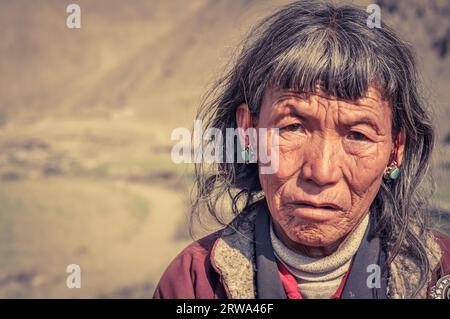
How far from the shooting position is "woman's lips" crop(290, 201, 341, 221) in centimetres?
224

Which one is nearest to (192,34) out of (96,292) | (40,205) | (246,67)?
(40,205)

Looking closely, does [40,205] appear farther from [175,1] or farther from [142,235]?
[175,1]

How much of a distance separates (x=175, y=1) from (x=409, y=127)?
96.5 ft

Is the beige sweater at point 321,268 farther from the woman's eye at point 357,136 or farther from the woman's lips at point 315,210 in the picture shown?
the woman's eye at point 357,136

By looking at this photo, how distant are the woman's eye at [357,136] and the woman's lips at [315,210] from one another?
0.65 ft

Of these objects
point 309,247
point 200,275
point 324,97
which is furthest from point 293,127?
point 200,275

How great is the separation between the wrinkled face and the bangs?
0.03m

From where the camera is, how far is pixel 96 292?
301 inches

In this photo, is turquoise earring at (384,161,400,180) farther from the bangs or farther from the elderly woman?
the bangs

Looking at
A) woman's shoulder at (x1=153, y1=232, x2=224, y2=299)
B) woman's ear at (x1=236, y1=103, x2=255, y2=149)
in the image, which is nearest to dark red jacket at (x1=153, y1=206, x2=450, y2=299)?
woman's shoulder at (x1=153, y1=232, x2=224, y2=299)

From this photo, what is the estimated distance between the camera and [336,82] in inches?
85.9

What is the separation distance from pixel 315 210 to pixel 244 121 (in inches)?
15.9

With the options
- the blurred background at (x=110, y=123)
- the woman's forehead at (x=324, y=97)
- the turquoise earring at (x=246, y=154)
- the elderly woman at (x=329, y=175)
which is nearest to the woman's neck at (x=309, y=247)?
the elderly woman at (x=329, y=175)

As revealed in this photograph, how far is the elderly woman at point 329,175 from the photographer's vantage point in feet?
7.27
